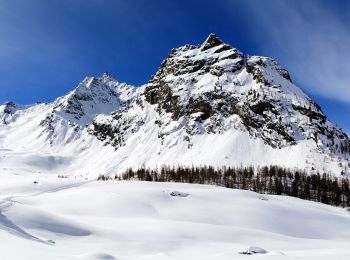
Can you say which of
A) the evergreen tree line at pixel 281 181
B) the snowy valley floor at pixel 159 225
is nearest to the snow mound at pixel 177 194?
the snowy valley floor at pixel 159 225

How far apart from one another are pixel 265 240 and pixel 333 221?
37284 mm

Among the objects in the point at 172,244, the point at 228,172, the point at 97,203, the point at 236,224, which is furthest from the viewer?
the point at 228,172

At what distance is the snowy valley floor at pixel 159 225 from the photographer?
141ft

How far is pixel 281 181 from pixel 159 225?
105 m

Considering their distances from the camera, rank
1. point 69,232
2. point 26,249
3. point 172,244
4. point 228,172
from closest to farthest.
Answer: point 26,249, point 172,244, point 69,232, point 228,172

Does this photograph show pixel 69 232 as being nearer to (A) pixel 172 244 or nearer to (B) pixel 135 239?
(B) pixel 135 239

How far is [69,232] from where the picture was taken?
6041cm

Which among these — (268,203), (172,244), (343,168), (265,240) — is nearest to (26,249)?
Result: (172,244)

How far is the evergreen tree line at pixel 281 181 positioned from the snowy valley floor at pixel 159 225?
46346 millimetres

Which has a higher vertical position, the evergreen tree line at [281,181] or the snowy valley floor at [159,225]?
the evergreen tree line at [281,181]

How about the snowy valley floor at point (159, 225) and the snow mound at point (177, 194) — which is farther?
the snow mound at point (177, 194)

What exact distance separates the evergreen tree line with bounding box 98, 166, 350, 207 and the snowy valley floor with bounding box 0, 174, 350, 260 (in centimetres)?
4635

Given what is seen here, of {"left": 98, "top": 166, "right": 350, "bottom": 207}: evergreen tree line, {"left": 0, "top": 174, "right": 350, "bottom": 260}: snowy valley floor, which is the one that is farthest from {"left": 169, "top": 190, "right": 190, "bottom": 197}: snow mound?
{"left": 98, "top": 166, "right": 350, "bottom": 207}: evergreen tree line

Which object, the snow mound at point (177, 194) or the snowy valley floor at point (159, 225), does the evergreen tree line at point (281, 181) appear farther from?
the snow mound at point (177, 194)
